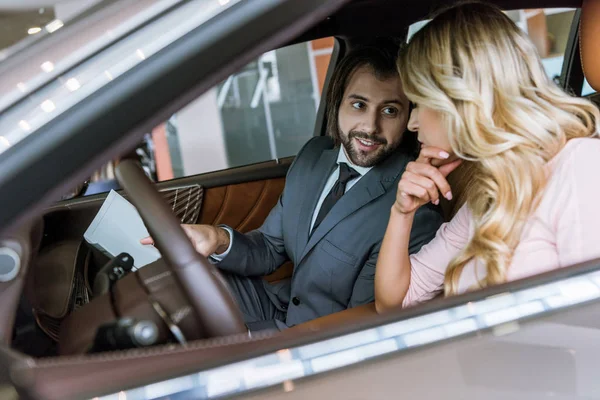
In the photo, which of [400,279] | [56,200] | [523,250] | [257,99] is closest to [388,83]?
[400,279]

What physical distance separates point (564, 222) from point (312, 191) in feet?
3.16

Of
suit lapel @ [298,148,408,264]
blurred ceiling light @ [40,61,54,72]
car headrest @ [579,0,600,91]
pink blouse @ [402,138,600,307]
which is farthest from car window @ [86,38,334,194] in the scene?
blurred ceiling light @ [40,61,54,72]

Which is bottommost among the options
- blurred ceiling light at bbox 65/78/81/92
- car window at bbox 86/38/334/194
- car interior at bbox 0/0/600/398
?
car window at bbox 86/38/334/194

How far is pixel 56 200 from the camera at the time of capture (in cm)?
80

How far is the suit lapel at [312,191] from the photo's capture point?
1892 millimetres

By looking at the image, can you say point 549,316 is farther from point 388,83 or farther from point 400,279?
point 388,83

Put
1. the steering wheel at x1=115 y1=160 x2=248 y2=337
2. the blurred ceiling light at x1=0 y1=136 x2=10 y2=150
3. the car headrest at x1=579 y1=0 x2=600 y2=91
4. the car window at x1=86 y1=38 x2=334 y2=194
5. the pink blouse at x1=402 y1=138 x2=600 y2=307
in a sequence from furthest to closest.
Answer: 1. the car window at x1=86 y1=38 x2=334 y2=194
2. the car headrest at x1=579 y1=0 x2=600 y2=91
3. the pink blouse at x1=402 y1=138 x2=600 y2=307
4. the steering wheel at x1=115 y1=160 x2=248 y2=337
5. the blurred ceiling light at x1=0 y1=136 x2=10 y2=150

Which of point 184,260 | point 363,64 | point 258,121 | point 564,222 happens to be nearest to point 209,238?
Answer: point 363,64

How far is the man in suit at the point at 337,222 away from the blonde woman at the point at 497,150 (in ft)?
1.01

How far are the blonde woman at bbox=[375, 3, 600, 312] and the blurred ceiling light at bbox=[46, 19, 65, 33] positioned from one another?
709mm

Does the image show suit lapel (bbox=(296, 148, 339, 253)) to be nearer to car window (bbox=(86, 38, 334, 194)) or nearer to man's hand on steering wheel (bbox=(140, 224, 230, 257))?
man's hand on steering wheel (bbox=(140, 224, 230, 257))

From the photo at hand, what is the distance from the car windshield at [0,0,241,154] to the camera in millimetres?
762

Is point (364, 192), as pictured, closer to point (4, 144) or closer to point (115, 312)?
point (115, 312)

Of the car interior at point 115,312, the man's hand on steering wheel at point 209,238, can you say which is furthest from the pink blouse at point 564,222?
the man's hand on steering wheel at point 209,238
